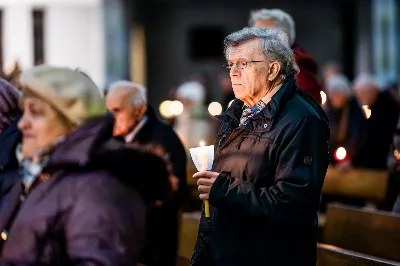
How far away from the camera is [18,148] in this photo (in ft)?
16.1

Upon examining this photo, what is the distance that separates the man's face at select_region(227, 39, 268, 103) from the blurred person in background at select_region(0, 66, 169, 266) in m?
1.29

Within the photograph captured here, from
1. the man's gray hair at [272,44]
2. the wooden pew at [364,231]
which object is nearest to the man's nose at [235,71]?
the man's gray hair at [272,44]

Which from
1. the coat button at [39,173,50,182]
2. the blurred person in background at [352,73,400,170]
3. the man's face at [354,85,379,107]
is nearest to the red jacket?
the coat button at [39,173,50,182]

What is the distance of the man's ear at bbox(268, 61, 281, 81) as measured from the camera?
525cm

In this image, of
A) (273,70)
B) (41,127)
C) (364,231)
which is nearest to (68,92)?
(41,127)

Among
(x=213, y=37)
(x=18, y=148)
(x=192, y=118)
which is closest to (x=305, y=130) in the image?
(x=18, y=148)

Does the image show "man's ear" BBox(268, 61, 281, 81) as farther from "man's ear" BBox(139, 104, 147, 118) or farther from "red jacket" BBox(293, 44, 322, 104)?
"man's ear" BBox(139, 104, 147, 118)

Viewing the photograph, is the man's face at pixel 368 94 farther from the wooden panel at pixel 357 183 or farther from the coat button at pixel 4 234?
the coat button at pixel 4 234

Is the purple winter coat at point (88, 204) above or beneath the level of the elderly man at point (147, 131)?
above

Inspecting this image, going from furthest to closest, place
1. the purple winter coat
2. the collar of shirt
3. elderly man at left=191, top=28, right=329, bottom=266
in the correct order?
the collar of shirt
elderly man at left=191, top=28, right=329, bottom=266
the purple winter coat

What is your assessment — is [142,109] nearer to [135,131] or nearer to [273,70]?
[135,131]

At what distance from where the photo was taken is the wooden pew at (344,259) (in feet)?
20.0

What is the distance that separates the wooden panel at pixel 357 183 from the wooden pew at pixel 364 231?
108 inches

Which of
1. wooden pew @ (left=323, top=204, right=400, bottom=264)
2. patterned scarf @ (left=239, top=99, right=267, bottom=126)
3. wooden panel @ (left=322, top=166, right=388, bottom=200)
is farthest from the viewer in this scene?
wooden panel @ (left=322, top=166, right=388, bottom=200)
